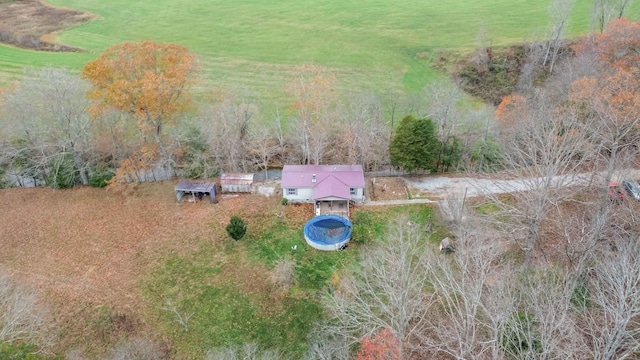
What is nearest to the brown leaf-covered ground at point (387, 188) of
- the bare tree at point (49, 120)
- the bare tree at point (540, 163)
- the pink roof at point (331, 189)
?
the pink roof at point (331, 189)

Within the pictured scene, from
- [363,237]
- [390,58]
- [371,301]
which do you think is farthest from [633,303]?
[390,58]

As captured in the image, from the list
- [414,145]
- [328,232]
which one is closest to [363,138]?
[414,145]

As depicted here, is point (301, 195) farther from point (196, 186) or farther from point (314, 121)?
point (196, 186)

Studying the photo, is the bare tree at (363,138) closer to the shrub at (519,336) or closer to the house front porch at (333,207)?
the house front porch at (333,207)

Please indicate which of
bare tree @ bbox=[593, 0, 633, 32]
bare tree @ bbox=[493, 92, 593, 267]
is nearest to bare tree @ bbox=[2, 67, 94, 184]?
bare tree @ bbox=[493, 92, 593, 267]

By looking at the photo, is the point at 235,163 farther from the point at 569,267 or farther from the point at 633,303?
the point at 633,303

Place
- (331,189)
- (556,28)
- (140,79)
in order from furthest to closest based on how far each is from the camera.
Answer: (556,28) < (331,189) < (140,79)

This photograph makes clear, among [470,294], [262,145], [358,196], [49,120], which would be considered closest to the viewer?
[470,294]
